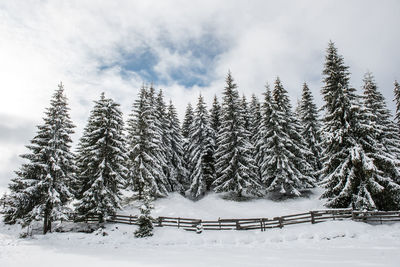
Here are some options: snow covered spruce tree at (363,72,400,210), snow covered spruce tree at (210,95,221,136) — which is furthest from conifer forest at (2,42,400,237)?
snow covered spruce tree at (210,95,221,136)

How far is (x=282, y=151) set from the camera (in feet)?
103

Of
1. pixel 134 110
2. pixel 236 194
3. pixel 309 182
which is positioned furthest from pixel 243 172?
pixel 134 110

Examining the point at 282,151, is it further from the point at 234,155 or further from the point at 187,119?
the point at 187,119

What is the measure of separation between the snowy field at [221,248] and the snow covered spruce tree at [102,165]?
8.56 ft

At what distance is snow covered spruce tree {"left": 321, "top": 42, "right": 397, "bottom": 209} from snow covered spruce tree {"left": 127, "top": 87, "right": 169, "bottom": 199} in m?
20.7

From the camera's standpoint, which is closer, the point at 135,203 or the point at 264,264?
the point at 264,264

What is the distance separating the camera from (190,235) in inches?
819

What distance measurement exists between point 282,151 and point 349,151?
11.3m

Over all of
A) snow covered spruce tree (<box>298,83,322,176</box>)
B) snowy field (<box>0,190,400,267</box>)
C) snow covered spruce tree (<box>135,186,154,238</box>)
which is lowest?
snowy field (<box>0,190,400,267</box>)

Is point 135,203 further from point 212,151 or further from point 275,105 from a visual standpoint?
point 275,105

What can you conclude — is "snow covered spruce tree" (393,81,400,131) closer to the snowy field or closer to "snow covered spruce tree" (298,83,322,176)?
"snow covered spruce tree" (298,83,322,176)

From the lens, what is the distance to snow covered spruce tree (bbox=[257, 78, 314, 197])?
30.7m

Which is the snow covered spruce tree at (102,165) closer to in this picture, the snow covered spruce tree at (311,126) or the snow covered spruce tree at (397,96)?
the snow covered spruce tree at (311,126)

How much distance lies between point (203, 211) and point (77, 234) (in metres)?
14.8
